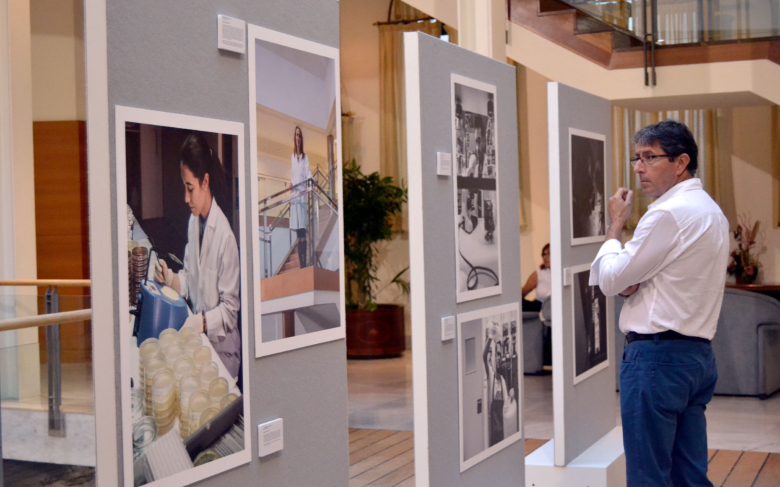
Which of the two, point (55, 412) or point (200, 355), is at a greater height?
point (200, 355)

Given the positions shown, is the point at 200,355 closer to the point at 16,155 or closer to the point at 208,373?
the point at 208,373

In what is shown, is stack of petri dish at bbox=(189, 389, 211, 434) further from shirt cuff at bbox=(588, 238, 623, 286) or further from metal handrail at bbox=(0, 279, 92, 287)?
metal handrail at bbox=(0, 279, 92, 287)

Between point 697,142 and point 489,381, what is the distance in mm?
7891

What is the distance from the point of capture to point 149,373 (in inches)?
76.7

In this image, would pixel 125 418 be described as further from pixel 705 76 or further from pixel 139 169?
pixel 705 76

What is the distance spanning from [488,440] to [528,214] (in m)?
7.92

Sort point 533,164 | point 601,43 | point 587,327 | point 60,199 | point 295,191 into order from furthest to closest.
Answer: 1. point 533,164
2. point 60,199
3. point 601,43
4. point 587,327
5. point 295,191

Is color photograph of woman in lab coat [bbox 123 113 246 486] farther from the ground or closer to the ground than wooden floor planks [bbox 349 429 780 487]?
farther from the ground

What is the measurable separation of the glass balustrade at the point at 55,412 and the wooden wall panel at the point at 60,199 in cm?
412

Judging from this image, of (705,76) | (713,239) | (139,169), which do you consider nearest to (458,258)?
(713,239)

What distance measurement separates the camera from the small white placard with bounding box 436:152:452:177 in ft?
10.3

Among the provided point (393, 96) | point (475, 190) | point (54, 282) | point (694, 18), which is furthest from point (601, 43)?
point (393, 96)

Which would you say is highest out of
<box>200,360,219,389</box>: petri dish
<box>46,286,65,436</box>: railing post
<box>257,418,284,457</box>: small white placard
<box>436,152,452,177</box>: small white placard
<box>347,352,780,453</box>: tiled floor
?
<box>436,152,452,177</box>: small white placard

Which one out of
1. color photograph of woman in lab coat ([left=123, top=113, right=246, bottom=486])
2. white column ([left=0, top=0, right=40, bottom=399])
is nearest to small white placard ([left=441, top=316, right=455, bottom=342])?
color photograph of woman in lab coat ([left=123, top=113, right=246, bottom=486])
